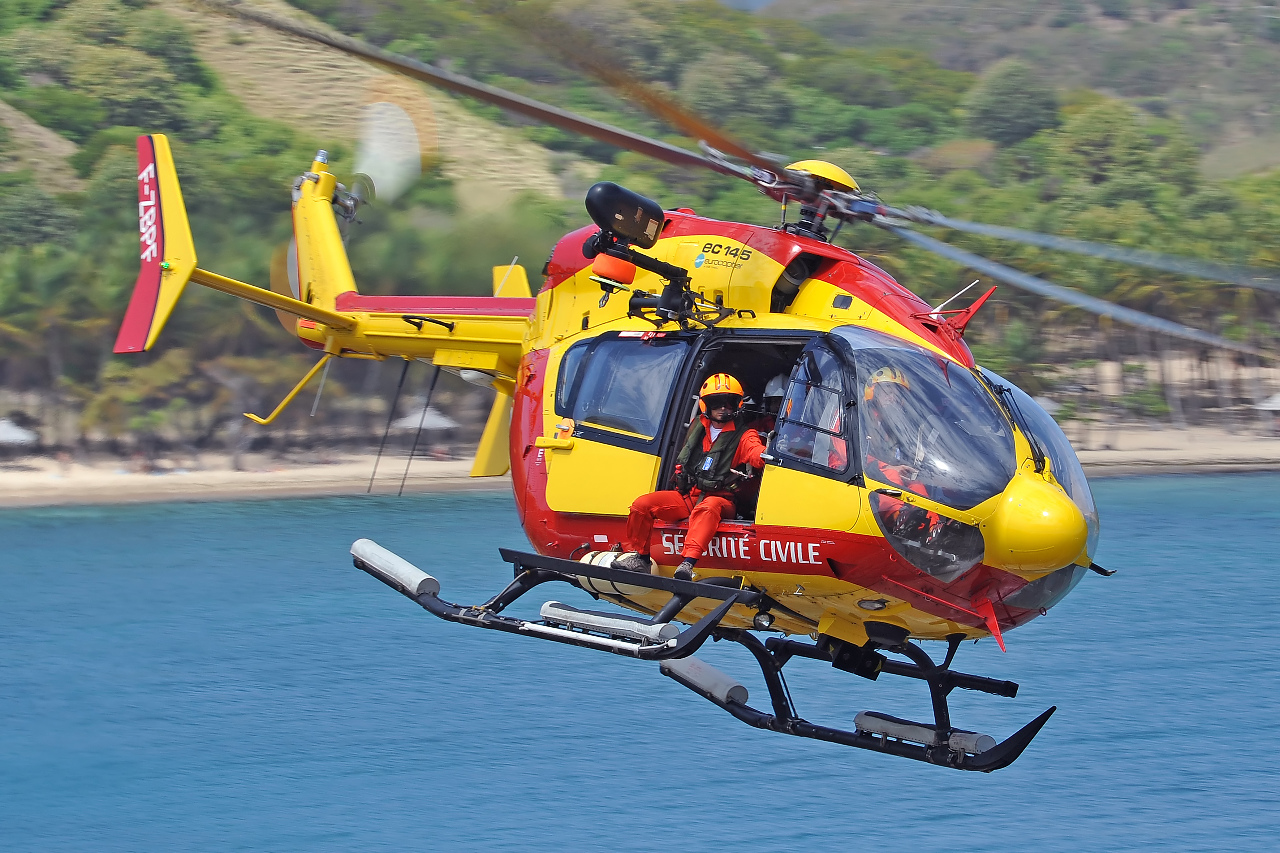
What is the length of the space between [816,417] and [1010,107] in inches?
1353

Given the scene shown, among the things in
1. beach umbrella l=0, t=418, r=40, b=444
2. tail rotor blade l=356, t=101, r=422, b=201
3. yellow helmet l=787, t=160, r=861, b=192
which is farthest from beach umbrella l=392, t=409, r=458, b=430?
yellow helmet l=787, t=160, r=861, b=192

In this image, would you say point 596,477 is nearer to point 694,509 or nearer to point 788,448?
point 694,509

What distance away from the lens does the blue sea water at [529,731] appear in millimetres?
10258

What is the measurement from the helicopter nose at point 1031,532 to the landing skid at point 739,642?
842 millimetres

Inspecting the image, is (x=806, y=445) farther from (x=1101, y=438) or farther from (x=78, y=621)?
(x=1101, y=438)

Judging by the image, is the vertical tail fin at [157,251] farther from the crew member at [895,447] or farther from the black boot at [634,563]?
the crew member at [895,447]

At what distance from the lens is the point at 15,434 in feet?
78.7

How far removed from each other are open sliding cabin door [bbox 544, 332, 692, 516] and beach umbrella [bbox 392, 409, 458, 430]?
16839mm

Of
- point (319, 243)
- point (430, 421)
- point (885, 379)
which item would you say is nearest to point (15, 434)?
point (430, 421)

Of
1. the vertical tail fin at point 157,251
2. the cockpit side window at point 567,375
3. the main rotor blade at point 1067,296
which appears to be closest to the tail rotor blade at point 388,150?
the vertical tail fin at point 157,251

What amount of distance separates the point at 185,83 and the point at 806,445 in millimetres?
30661

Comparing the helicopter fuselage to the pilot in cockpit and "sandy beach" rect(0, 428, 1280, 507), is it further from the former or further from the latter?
"sandy beach" rect(0, 428, 1280, 507)

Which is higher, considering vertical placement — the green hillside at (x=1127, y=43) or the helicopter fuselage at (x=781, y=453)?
the green hillside at (x=1127, y=43)

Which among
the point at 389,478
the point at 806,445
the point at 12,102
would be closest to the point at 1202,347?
the point at 389,478
